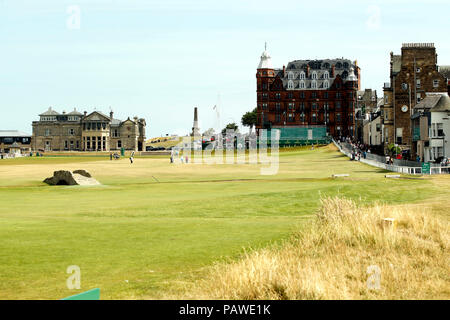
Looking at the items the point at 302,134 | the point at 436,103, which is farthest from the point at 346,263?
the point at 302,134

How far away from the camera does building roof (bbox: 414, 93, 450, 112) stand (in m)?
84.9

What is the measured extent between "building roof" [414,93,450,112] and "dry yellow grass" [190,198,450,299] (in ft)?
223

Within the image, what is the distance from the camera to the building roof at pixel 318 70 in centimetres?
18738

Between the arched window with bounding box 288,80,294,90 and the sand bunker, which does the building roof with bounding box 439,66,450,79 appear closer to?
the arched window with bounding box 288,80,294,90

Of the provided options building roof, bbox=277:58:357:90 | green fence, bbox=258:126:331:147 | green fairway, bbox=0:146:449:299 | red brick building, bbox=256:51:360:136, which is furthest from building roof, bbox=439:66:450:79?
green fairway, bbox=0:146:449:299

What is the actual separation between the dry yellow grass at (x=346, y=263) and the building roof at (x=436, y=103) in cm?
6787

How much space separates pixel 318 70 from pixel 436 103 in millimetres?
104957

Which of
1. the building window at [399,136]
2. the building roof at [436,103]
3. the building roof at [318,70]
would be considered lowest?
the building window at [399,136]

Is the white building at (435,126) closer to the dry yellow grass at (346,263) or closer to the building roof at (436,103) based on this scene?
the building roof at (436,103)

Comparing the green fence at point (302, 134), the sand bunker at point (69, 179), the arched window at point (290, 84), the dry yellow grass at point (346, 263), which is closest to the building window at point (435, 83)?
the sand bunker at point (69, 179)

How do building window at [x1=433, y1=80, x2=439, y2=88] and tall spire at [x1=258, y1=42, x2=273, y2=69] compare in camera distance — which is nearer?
building window at [x1=433, y1=80, x2=439, y2=88]

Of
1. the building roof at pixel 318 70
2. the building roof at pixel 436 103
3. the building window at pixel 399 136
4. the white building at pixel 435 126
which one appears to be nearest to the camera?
the white building at pixel 435 126
